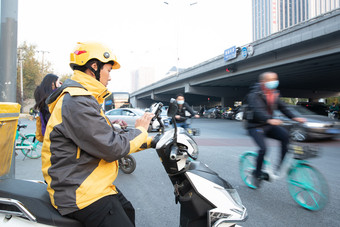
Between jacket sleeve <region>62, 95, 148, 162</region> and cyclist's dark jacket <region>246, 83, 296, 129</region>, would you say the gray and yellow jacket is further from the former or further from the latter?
cyclist's dark jacket <region>246, 83, 296, 129</region>

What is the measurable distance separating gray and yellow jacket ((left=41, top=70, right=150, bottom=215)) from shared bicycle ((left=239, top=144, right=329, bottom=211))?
2.72 m

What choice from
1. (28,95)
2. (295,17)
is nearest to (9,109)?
(28,95)

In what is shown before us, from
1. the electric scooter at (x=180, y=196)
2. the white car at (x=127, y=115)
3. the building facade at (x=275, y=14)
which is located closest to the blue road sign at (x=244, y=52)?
the white car at (x=127, y=115)

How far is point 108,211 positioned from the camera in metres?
1.48

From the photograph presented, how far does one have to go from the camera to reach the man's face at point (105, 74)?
1.68 m

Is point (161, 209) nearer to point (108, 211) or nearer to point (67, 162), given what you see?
point (108, 211)

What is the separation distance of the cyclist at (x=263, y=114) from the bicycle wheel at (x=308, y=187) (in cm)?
28

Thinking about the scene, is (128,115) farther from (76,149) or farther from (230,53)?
(76,149)

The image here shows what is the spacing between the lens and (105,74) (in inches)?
67.0

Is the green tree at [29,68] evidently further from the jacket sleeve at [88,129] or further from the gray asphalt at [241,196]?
the jacket sleeve at [88,129]

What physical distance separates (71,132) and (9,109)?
2.52 ft

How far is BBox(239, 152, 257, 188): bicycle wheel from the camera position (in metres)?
4.02

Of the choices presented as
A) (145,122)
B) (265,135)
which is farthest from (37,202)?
(265,135)

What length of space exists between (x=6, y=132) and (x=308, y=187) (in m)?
3.49
